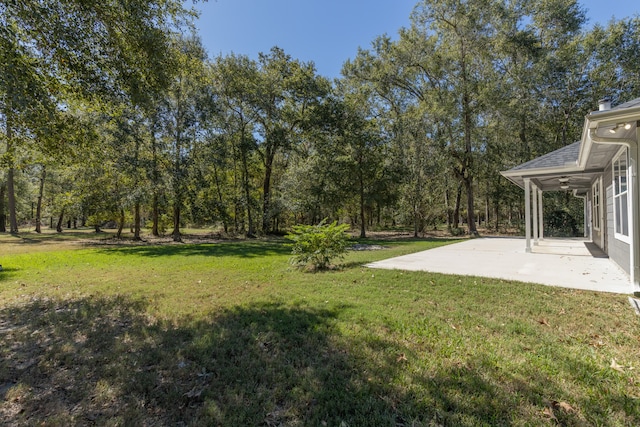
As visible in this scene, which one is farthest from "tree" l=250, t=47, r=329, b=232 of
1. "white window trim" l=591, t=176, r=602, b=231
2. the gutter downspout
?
the gutter downspout

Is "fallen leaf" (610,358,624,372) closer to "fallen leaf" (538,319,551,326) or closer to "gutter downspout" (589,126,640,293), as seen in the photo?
"fallen leaf" (538,319,551,326)

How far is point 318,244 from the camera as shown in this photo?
681 cm

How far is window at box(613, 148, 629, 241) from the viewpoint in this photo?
545 cm

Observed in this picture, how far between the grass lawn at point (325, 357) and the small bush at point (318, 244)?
1.66m

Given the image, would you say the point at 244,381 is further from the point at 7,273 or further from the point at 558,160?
the point at 558,160

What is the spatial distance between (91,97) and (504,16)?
69.7 ft

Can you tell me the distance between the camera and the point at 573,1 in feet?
56.2

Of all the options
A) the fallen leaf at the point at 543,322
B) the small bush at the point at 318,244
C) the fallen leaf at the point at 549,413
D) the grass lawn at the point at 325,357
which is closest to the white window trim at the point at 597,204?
the grass lawn at the point at 325,357

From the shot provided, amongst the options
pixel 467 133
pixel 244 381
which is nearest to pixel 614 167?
pixel 244 381

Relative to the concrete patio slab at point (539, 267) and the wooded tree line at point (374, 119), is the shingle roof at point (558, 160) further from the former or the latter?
the wooded tree line at point (374, 119)

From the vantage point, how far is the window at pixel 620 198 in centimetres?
545

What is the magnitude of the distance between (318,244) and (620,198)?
6164mm

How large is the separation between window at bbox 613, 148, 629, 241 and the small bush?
17.2 ft

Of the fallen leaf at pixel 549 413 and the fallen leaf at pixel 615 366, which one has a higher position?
the fallen leaf at pixel 615 366
